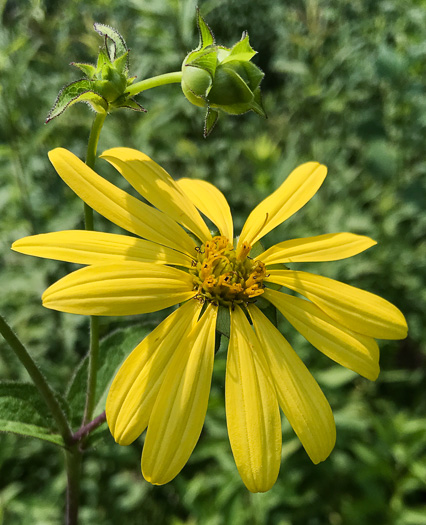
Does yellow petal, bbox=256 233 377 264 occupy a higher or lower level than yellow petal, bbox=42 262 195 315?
lower

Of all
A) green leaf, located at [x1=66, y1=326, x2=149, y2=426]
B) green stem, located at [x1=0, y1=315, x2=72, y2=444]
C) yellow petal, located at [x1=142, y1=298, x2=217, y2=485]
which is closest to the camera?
yellow petal, located at [x1=142, y1=298, x2=217, y2=485]

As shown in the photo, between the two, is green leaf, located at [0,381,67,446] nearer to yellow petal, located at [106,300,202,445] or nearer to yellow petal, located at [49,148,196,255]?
yellow petal, located at [106,300,202,445]

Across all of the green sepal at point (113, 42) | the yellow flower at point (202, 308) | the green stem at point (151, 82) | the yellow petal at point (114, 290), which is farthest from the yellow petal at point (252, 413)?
the green sepal at point (113, 42)

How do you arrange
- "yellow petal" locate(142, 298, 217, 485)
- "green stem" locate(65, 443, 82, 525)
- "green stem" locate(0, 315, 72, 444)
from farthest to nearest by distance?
"green stem" locate(65, 443, 82, 525) < "green stem" locate(0, 315, 72, 444) < "yellow petal" locate(142, 298, 217, 485)

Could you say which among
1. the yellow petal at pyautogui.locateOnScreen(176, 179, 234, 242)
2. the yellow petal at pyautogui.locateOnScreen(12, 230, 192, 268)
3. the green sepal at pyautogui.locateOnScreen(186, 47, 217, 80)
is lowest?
the yellow petal at pyautogui.locateOnScreen(176, 179, 234, 242)

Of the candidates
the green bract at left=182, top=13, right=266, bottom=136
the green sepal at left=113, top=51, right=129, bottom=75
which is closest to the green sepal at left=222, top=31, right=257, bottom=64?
the green bract at left=182, top=13, right=266, bottom=136

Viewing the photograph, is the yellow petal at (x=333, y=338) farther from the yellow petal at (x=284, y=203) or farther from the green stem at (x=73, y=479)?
the green stem at (x=73, y=479)
